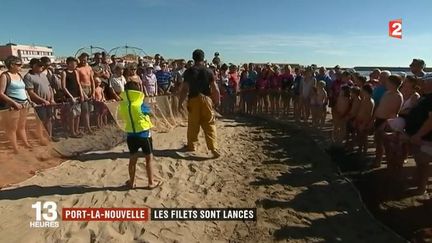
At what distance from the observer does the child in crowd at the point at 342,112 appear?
8.28m

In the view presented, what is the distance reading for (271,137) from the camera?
9781 mm

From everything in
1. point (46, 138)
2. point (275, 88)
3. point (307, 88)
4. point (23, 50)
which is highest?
point (23, 50)

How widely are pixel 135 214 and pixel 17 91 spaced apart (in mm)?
3712

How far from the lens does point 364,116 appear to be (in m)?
7.30

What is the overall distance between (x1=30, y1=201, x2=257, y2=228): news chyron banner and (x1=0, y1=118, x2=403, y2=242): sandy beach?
0.11 metres

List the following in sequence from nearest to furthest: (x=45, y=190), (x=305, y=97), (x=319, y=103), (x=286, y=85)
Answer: (x=45, y=190) → (x=319, y=103) → (x=305, y=97) → (x=286, y=85)

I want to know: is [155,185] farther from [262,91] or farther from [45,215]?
[262,91]

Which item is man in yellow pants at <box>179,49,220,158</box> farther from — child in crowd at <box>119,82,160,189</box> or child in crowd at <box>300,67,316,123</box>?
child in crowd at <box>300,67,316,123</box>

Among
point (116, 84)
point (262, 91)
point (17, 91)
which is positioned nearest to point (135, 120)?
point (17, 91)

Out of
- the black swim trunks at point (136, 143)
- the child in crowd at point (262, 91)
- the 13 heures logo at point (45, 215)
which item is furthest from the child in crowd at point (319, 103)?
the 13 heures logo at point (45, 215)

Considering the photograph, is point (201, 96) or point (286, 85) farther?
point (286, 85)

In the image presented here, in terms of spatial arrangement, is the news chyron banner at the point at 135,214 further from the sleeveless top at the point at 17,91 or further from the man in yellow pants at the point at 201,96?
the sleeveless top at the point at 17,91

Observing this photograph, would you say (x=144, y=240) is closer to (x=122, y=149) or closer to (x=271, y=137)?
(x=122, y=149)

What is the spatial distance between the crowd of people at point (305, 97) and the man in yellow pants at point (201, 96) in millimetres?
443
